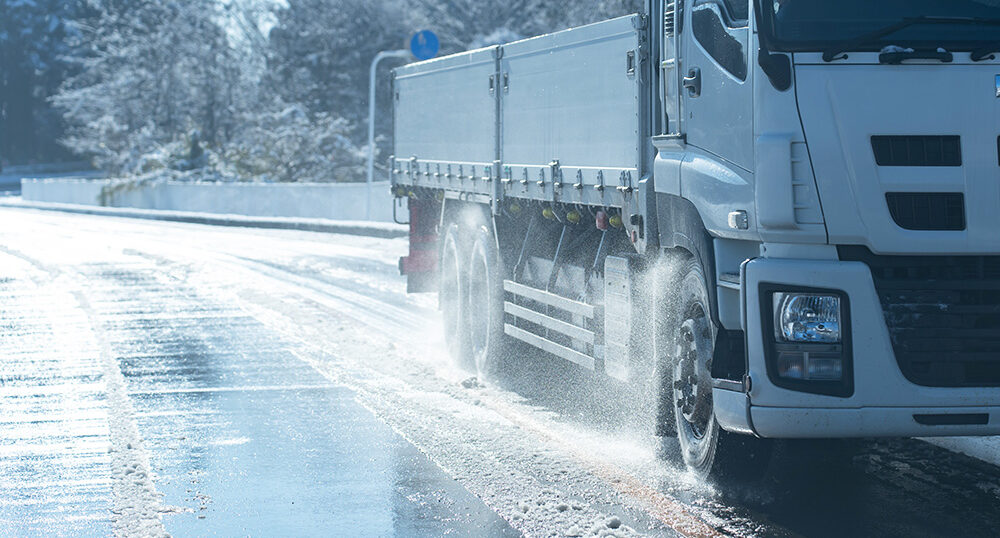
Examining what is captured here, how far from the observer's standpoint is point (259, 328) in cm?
1489

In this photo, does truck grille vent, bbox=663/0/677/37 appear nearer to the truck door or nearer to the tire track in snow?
the truck door

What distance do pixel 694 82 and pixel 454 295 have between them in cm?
561

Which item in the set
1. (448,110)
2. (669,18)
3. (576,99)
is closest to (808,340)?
(669,18)

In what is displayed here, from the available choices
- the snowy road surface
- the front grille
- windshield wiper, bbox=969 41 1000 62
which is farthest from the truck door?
the snowy road surface

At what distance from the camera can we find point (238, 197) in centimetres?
4438

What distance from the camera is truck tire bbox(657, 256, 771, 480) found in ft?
23.4

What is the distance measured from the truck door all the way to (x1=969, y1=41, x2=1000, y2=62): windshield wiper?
92 centimetres

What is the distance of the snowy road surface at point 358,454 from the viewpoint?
6785mm

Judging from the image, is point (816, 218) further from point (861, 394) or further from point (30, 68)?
point (30, 68)

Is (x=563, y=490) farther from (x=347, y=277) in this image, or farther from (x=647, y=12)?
(x=347, y=277)

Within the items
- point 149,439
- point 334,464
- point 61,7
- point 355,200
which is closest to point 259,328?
point 149,439

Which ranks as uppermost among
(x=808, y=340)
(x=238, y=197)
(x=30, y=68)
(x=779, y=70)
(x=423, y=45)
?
(x=30, y=68)

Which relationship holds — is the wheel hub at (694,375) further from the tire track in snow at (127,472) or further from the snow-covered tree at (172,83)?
the snow-covered tree at (172,83)

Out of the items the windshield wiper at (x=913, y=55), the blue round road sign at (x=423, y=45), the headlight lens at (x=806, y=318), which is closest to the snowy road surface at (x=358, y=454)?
the headlight lens at (x=806, y=318)
